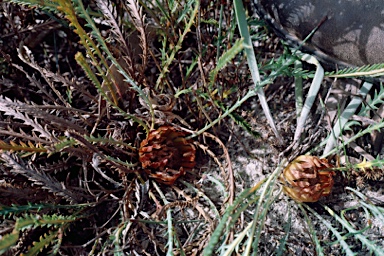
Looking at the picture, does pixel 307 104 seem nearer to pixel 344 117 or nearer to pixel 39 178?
pixel 344 117

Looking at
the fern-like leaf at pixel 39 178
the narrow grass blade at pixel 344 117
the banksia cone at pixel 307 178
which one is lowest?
the banksia cone at pixel 307 178

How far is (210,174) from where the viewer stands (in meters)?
0.71

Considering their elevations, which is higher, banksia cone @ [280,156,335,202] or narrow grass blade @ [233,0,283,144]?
narrow grass blade @ [233,0,283,144]

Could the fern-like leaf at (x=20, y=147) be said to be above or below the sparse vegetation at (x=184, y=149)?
above

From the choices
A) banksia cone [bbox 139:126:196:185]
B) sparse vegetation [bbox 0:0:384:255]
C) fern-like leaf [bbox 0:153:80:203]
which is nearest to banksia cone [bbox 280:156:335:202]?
sparse vegetation [bbox 0:0:384:255]

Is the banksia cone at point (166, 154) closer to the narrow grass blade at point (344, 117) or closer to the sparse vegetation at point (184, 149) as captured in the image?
the sparse vegetation at point (184, 149)

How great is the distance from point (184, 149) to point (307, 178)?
0.62ft

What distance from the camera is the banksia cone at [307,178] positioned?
2.04 feet

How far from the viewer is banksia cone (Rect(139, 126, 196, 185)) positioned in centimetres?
65

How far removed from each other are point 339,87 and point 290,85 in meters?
0.08

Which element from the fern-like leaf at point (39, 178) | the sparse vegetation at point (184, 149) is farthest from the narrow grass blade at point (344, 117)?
the fern-like leaf at point (39, 178)

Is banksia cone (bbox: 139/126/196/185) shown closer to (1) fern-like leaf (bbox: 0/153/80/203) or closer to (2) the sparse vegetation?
(2) the sparse vegetation

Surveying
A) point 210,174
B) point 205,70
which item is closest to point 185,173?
point 210,174

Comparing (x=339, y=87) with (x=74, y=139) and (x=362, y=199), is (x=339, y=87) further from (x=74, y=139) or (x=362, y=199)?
(x=74, y=139)
